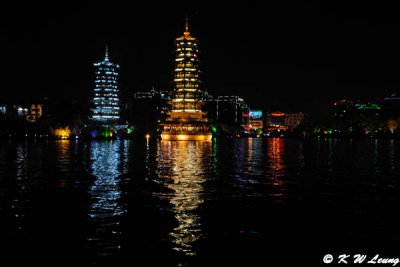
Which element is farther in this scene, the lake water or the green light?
the green light

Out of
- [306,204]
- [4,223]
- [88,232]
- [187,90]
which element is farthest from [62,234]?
[187,90]

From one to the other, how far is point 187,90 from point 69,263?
6021 inches

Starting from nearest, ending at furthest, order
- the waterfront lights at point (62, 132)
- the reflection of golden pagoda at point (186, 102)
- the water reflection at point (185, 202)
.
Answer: the water reflection at point (185, 202), the waterfront lights at point (62, 132), the reflection of golden pagoda at point (186, 102)

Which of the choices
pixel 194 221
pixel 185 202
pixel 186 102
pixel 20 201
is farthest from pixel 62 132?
pixel 194 221

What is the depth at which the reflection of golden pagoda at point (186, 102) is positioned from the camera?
528 ft

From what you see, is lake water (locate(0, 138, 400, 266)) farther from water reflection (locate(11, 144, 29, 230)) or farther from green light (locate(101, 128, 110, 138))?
green light (locate(101, 128, 110, 138))

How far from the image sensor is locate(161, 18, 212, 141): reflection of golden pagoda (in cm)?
16088

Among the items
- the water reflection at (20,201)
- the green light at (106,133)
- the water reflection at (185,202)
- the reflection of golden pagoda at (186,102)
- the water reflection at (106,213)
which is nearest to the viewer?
the water reflection at (106,213)

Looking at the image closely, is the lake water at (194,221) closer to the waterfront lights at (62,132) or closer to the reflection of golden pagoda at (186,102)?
the waterfront lights at (62,132)

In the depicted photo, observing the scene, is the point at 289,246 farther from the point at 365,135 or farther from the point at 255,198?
the point at 365,135

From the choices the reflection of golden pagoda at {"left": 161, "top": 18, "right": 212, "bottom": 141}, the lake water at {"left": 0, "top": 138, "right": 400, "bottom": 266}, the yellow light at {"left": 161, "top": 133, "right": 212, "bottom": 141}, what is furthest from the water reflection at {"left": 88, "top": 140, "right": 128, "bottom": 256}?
the reflection of golden pagoda at {"left": 161, "top": 18, "right": 212, "bottom": 141}

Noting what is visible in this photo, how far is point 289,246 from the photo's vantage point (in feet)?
43.9

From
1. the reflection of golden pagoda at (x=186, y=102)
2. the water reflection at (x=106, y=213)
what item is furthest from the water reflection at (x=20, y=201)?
the reflection of golden pagoda at (x=186, y=102)

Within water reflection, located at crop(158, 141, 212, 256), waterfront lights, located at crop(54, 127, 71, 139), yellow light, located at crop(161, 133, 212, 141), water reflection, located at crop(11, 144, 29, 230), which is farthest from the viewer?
yellow light, located at crop(161, 133, 212, 141)
